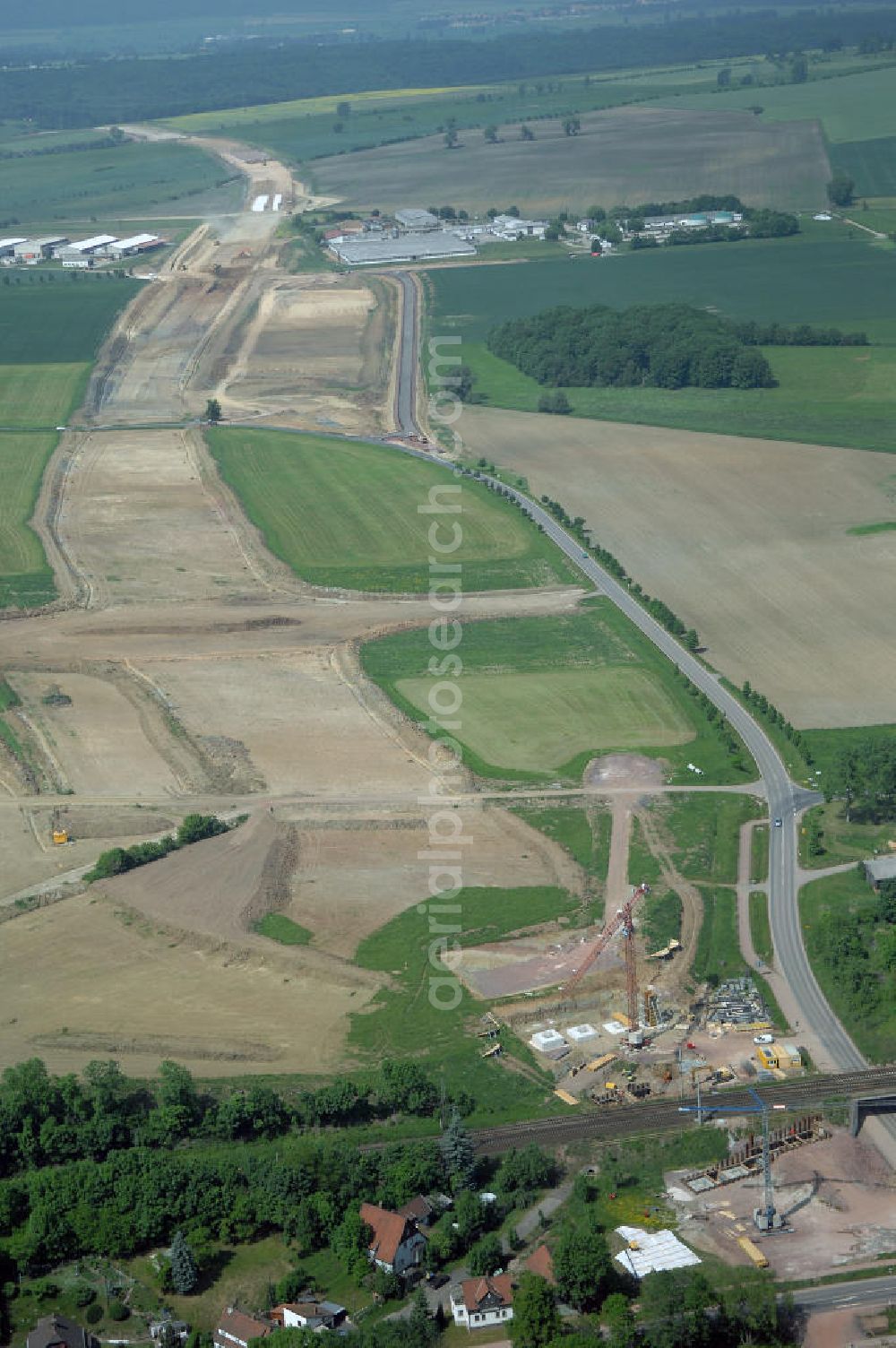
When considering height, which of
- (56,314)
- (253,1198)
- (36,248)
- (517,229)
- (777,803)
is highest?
(517,229)

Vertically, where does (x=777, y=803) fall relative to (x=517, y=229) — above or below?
below

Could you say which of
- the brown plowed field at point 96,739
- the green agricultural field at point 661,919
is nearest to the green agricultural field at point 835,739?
the green agricultural field at point 661,919

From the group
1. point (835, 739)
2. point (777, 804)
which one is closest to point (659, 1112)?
point (777, 804)

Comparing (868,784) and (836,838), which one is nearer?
(836,838)

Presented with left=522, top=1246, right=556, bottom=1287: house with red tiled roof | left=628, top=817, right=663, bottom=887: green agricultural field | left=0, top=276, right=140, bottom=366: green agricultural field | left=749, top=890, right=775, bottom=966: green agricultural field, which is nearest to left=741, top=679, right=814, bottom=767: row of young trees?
left=628, top=817, right=663, bottom=887: green agricultural field

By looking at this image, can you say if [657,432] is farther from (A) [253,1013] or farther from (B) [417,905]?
(A) [253,1013]

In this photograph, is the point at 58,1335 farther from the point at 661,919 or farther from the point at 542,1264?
the point at 661,919
